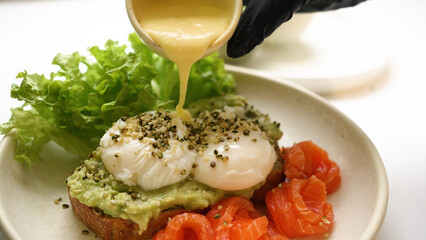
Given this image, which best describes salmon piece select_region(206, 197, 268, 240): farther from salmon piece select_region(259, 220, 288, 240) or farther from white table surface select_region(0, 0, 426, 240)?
white table surface select_region(0, 0, 426, 240)

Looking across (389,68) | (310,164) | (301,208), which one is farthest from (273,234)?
(389,68)

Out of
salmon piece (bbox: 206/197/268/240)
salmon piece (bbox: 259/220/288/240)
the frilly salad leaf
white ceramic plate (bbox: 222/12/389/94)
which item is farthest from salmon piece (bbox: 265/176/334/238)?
white ceramic plate (bbox: 222/12/389/94)

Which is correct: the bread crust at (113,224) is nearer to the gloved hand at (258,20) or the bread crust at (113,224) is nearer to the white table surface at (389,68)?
the gloved hand at (258,20)

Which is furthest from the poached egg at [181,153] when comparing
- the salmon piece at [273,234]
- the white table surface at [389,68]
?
the white table surface at [389,68]

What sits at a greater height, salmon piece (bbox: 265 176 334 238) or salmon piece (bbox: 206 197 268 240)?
salmon piece (bbox: 206 197 268 240)

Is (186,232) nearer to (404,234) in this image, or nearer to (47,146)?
(47,146)

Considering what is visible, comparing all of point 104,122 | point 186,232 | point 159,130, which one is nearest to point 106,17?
point 104,122
